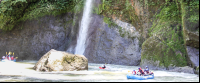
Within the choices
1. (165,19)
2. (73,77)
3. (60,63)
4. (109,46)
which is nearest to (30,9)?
(109,46)

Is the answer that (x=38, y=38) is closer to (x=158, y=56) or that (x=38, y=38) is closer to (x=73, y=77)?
(x=158, y=56)

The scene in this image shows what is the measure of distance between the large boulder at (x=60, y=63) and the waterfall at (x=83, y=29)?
29.7ft

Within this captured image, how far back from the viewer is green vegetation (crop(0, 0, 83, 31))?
2169 centimetres

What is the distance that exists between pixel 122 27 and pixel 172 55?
7142mm

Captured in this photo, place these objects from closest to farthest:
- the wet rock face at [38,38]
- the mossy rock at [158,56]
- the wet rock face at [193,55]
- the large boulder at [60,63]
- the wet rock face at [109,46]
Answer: the large boulder at [60,63] → the wet rock face at [193,55] → the mossy rock at [158,56] → the wet rock face at [109,46] → the wet rock face at [38,38]

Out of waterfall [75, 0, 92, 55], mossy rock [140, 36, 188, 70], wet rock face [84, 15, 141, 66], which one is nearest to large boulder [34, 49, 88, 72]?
mossy rock [140, 36, 188, 70]

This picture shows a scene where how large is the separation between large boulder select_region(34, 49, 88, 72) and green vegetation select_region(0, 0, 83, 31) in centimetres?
1208

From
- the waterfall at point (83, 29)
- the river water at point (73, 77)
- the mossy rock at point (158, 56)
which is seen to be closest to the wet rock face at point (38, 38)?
the waterfall at point (83, 29)

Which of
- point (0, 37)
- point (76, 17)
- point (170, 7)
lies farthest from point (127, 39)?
point (0, 37)

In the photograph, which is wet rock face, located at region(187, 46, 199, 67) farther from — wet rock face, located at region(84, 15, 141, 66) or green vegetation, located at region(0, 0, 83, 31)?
green vegetation, located at region(0, 0, 83, 31)

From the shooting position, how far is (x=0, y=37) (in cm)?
2286

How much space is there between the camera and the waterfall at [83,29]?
71.5 feet

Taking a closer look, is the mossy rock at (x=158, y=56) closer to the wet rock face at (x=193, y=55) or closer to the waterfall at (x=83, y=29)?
the wet rock face at (x=193, y=55)

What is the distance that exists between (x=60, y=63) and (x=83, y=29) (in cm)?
1118
